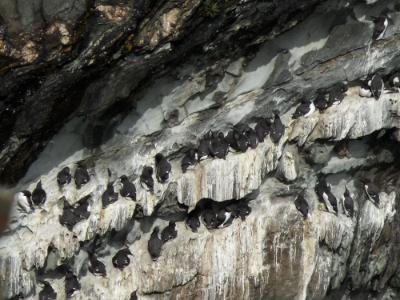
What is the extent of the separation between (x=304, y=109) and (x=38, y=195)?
16.2 feet

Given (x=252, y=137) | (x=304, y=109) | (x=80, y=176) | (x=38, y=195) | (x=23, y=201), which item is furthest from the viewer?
(x=304, y=109)

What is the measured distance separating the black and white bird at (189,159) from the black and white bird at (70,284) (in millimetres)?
2620

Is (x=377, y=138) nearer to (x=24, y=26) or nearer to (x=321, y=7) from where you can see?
(x=321, y=7)

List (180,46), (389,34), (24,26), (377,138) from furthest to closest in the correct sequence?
1. (377,138)
2. (389,34)
3. (180,46)
4. (24,26)

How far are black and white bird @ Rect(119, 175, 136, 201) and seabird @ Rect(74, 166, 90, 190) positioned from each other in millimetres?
615

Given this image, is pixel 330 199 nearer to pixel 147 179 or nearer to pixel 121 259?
pixel 147 179

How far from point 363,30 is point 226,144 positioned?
3156 mm

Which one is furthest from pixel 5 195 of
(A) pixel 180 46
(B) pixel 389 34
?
(B) pixel 389 34

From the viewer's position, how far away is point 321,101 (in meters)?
16.1

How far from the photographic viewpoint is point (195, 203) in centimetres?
1595

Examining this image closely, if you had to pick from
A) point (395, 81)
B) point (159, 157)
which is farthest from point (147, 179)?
point (395, 81)

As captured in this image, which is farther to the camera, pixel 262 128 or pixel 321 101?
pixel 321 101

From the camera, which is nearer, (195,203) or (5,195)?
(5,195)

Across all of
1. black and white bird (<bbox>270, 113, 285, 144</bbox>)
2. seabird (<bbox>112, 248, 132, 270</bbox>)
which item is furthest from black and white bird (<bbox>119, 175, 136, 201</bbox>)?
black and white bird (<bbox>270, 113, 285, 144</bbox>)
